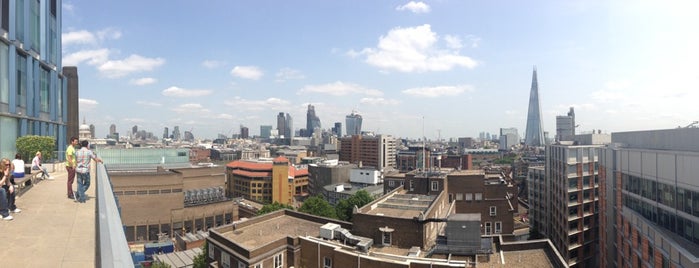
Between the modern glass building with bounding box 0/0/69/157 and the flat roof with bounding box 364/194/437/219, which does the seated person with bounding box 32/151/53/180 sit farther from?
the flat roof with bounding box 364/194/437/219

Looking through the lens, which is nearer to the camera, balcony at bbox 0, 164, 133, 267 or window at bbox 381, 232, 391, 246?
balcony at bbox 0, 164, 133, 267

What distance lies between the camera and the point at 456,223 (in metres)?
22.5

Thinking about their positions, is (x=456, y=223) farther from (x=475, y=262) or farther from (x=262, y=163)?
(x=262, y=163)

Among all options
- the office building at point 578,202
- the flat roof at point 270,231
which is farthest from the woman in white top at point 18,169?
the office building at point 578,202

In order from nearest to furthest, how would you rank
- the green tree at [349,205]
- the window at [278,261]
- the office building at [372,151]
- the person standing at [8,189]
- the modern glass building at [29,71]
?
the person standing at [8,189] → the modern glass building at [29,71] → the window at [278,261] → the green tree at [349,205] → the office building at [372,151]

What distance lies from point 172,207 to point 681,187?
64.0m

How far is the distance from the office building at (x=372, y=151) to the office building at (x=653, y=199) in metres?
117

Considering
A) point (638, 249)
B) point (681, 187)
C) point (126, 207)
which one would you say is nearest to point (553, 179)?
point (638, 249)

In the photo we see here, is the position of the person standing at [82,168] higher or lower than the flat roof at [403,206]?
higher

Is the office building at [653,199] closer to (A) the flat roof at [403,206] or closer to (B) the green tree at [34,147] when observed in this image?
A: (A) the flat roof at [403,206]

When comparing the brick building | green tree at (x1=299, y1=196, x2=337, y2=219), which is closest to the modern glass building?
the brick building

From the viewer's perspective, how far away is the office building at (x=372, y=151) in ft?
479

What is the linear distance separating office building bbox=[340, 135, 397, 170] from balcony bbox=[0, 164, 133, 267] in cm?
13501

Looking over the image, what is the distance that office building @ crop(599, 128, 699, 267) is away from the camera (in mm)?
16125
